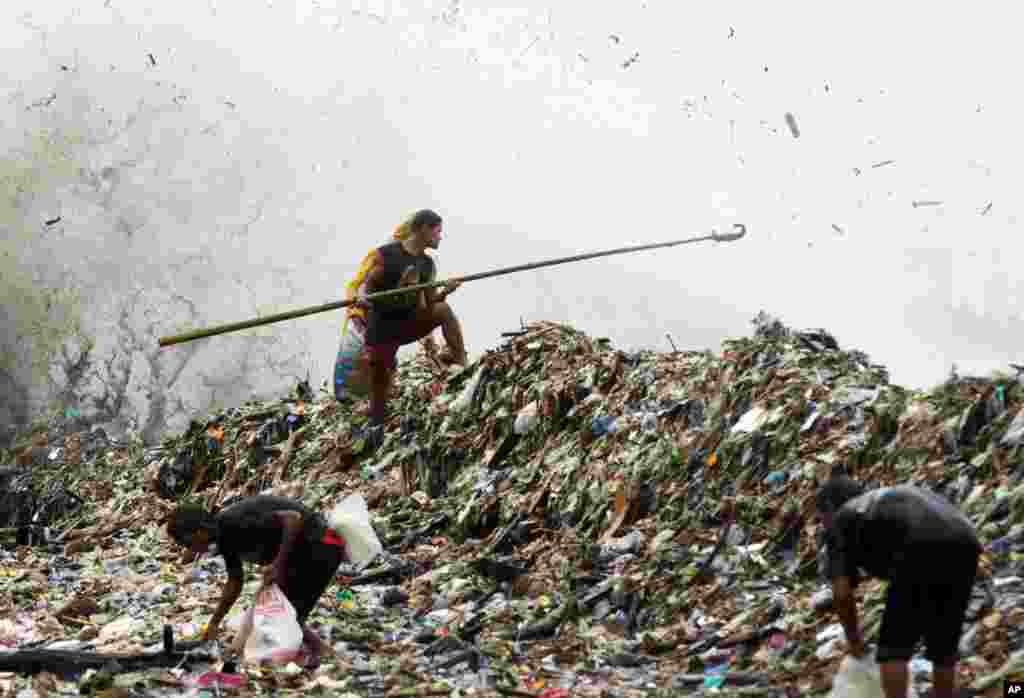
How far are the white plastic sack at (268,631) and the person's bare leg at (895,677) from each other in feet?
9.22

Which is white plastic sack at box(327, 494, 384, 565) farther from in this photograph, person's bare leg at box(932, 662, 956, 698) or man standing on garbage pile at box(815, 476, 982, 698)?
person's bare leg at box(932, 662, 956, 698)

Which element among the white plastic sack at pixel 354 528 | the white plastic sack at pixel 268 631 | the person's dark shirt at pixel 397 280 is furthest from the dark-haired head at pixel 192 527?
the person's dark shirt at pixel 397 280

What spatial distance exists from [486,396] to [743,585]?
4.06m

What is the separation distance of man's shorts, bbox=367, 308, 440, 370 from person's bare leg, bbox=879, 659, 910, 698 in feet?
21.1

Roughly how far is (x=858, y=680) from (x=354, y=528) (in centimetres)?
278

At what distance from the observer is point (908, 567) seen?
4340mm

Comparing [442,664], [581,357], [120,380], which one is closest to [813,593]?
[442,664]

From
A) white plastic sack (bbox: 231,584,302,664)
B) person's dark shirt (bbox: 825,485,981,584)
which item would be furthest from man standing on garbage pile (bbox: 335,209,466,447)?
person's dark shirt (bbox: 825,485,981,584)

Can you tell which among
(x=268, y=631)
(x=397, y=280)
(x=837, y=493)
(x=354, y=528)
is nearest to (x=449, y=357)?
(x=397, y=280)

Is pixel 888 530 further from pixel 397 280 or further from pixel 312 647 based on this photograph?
pixel 397 280

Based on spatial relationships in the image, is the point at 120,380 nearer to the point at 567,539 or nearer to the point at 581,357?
the point at 581,357

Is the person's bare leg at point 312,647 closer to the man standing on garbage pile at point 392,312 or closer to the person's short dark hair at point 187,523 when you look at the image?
the person's short dark hair at point 187,523

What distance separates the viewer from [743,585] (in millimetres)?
6598

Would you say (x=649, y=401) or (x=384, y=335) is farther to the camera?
(x=384, y=335)
